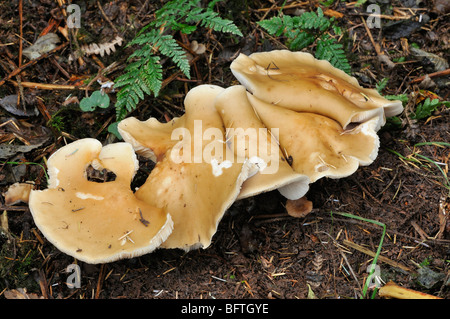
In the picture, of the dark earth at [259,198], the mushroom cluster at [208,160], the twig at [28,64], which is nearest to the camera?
the mushroom cluster at [208,160]

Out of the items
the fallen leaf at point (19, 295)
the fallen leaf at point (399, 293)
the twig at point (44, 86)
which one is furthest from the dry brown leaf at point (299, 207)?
the twig at point (44, 86)

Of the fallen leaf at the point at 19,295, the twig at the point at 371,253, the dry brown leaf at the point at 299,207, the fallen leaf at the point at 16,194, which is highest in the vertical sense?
the fallen leaf at the point at 16,194

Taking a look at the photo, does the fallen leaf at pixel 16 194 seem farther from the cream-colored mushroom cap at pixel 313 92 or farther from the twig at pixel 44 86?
the cream-colored mushroom cap at pixel 313 92

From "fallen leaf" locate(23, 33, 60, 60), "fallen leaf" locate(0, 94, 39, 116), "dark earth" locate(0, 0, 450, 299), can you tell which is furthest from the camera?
"fallen leaf" locate(23, 33, 60, 60)

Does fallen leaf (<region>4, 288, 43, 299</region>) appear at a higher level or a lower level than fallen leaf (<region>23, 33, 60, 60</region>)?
lower

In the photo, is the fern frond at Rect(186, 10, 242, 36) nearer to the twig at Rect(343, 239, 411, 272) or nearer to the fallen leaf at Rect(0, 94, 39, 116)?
the fallen leaf at Rect(0, 94, 39, 116)

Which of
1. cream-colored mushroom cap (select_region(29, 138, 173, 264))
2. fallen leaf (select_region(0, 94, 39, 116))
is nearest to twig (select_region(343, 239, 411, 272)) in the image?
cream-colored mushroom cap (select_region(29, 138, 173, 264))
